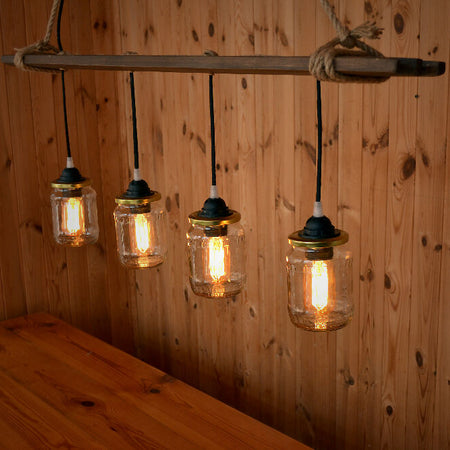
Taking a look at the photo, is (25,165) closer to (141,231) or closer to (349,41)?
→ (141,231)

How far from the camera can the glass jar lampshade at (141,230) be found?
5.80 feet

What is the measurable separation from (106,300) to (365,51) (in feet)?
7.66

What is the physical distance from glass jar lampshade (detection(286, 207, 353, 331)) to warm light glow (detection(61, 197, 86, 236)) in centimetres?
95

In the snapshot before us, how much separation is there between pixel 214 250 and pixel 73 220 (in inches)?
31.8

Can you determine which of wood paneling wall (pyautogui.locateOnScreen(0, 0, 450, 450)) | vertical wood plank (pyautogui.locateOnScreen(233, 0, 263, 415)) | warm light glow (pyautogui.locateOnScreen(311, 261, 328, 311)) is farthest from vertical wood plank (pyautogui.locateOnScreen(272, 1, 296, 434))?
warm light glow (pyautogui.locateOnScreen(311, 261, 328, 311))

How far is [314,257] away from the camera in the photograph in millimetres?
1378

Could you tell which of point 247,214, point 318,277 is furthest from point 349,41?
point 247,214

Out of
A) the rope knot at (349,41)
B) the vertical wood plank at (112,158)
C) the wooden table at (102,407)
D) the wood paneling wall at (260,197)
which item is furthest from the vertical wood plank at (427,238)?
the vertical wood plank at (112,158)

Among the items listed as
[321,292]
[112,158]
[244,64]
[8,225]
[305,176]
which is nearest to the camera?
[244,64]

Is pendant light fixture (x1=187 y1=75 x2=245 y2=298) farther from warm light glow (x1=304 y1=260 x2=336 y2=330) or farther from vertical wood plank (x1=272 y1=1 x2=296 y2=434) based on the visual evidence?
vertical wood plank (x1=272 y1=1 x2=296 y2=434)

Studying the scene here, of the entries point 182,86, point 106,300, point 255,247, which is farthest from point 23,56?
point 106,300

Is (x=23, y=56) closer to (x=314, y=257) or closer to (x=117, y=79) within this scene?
(x=314, y=257)

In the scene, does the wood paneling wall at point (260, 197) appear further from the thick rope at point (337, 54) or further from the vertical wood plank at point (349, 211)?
the thick rope at point (337, 54)

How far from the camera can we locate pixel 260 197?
7.94 ft
